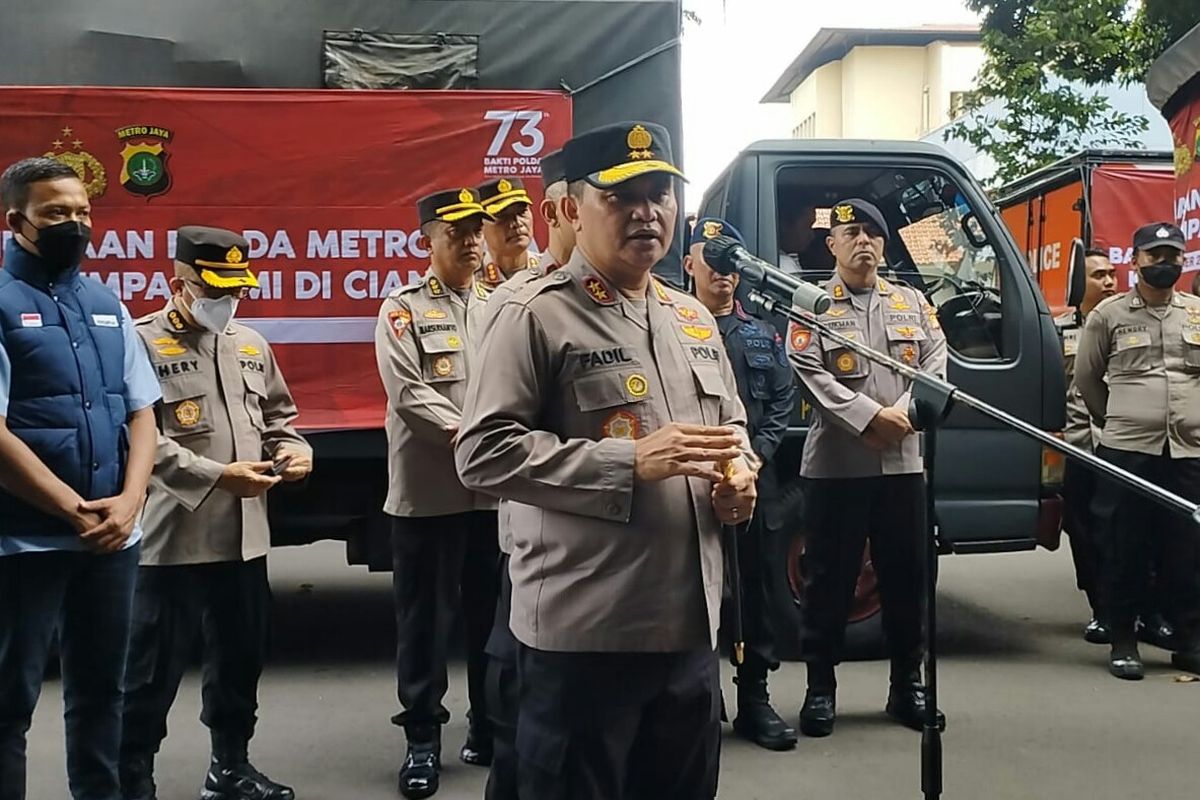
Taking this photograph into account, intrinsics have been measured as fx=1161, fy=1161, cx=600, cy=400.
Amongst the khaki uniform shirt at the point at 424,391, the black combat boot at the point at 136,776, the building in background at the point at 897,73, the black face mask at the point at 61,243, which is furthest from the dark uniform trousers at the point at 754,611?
the building in background at the point at 897,73

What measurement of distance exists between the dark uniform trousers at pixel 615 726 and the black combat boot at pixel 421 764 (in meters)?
1.52

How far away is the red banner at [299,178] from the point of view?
14.4 feet

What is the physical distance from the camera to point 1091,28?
1108 centimetres

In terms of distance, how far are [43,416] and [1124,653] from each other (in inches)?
172

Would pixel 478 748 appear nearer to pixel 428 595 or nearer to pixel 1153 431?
pixel 428 595

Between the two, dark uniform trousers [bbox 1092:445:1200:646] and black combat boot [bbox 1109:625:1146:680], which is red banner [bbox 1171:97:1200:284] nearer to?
dark uniform trousers [bbox 1092:445:1200:646]

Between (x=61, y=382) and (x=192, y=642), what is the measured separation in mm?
1037

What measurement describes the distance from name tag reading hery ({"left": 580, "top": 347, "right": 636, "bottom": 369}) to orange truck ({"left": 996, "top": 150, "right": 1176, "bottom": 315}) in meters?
6.71

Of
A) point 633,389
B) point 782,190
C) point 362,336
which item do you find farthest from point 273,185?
point 633,389

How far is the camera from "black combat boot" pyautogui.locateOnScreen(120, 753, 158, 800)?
11.1 ft

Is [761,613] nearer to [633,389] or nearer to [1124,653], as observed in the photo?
[1124,653]

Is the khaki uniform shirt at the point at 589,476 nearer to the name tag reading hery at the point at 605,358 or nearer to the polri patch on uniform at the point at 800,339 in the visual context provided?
the name tag reading hery at the point at 605,358

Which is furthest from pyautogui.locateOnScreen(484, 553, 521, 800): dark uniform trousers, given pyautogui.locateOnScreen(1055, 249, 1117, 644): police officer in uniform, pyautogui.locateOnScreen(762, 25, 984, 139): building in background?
pyautogui.locateOnScreen(762, 25, 984, 139): building in background

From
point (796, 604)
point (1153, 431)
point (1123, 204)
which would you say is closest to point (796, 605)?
point (796, 604)
